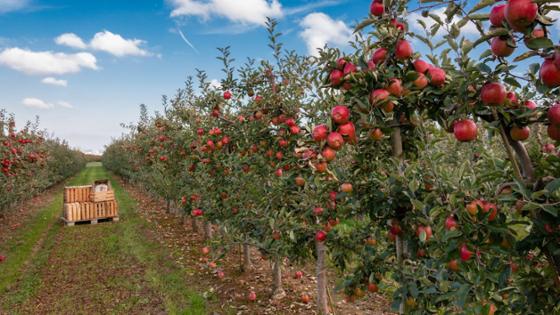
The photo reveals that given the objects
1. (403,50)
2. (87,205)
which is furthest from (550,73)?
(87,205)

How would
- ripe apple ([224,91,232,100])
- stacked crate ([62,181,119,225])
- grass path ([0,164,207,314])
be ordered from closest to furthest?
ripe apple ([224,91,232,100]), grass path ([0,164,207,314]), stacked crate ([62,181,119,225])

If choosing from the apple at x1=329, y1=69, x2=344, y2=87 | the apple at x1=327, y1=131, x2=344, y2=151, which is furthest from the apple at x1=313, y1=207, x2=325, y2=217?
the apple at x1=327, y1=131, x2=344, y2=151

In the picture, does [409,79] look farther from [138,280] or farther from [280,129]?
[138,280]

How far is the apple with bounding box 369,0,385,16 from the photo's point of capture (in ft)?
6.61

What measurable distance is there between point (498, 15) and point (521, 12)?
0.20 meters

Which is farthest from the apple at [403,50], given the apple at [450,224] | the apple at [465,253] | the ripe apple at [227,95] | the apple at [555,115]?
the ripe apple at [227,95]

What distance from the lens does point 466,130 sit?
1.65 metres

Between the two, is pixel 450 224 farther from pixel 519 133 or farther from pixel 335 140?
pixel 335 140

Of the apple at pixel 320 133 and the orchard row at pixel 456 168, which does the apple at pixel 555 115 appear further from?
the apple at pixel 320 133

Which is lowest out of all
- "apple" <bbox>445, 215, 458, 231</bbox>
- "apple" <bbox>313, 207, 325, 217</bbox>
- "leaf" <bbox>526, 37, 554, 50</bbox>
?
"apple" <bbox>313, 207, 325, 217</bbox>

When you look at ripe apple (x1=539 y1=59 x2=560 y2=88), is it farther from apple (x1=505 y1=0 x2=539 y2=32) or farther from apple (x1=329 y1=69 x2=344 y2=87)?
apple (x1=329 y1=69 x2=344 y2=87)

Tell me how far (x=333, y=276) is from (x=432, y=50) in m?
6.25

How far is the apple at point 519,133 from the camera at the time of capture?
1.54 meters

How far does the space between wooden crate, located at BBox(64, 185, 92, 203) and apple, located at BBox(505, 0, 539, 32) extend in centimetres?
1541
